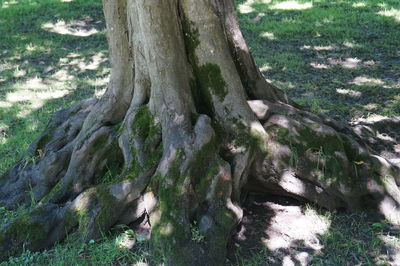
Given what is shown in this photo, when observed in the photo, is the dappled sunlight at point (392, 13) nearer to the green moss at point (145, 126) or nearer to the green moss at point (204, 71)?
the green moss at point (204, 71)

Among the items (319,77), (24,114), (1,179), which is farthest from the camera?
(319,77)

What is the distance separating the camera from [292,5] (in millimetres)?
14422

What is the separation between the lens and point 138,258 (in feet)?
14.4

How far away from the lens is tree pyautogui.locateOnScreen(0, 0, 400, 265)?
4.52 m

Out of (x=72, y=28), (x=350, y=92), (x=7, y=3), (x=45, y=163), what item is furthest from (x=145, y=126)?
(x=7, y=3)

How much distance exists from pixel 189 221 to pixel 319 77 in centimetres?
578

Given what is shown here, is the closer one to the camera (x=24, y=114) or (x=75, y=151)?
(x=75, y=151)

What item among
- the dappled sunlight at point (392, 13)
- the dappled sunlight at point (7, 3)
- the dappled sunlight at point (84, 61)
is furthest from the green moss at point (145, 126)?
Result: the dappled sunlight at point (7, 3)

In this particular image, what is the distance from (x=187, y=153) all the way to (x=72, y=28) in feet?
34.6

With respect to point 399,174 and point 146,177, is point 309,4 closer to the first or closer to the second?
point 399,174

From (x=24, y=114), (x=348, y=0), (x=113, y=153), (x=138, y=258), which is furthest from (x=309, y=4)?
(x=138, y=258)

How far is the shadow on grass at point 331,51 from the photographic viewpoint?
26.5 feet

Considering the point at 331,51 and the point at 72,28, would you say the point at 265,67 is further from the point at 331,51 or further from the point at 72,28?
the point at 72,28

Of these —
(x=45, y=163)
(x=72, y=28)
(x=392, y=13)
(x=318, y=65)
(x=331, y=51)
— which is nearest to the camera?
(x=45, y=163)
